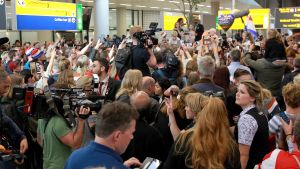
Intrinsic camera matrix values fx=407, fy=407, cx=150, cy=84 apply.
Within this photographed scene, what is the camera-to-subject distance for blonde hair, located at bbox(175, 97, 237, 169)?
2.73 meters

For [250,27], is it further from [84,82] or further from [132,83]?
[132,83]

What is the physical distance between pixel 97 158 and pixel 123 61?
14.8ft

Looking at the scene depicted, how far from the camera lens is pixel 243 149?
3484 mm

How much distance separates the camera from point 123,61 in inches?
262

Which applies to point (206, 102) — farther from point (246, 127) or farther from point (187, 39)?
point (187, 39)

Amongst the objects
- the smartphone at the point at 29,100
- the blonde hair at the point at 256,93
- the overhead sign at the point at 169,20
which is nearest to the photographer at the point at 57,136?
the smartphone at the point at 29,100

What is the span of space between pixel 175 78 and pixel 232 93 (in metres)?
1.62

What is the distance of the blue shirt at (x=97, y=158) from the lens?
2.18m

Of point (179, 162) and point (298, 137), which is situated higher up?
point (298, 137)

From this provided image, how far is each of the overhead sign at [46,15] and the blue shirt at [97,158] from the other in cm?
881

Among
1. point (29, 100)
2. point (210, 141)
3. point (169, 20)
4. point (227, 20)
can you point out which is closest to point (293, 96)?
point (210, 141)

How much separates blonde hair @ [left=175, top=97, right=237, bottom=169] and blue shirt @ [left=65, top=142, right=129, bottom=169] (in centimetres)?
68

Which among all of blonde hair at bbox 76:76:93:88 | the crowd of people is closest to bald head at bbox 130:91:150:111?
the crowd of people

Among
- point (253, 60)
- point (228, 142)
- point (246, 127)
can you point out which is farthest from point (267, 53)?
point (228, 142)
